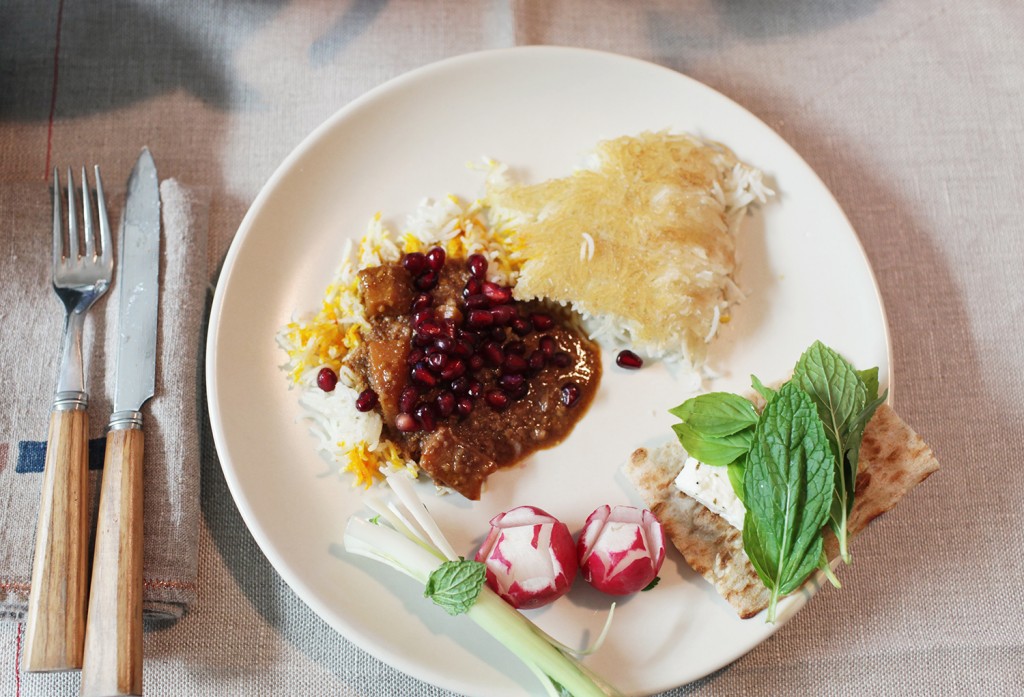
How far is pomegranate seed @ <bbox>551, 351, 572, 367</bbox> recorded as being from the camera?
3539 mm

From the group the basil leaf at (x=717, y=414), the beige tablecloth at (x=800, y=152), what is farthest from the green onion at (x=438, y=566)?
the basil leaf at (x=717, y=414)

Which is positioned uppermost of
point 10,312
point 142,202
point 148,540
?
point 142,202

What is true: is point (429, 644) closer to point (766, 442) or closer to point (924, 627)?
point (766, 442)

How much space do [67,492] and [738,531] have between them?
8.89 ft

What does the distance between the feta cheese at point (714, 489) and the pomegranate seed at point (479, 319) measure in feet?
3.46

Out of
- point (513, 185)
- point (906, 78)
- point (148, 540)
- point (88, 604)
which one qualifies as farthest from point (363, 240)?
point (906, 78)

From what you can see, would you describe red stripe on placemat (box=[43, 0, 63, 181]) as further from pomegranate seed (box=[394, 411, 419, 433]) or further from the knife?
pomegranate seed (box=[394, 411, 419, 433])

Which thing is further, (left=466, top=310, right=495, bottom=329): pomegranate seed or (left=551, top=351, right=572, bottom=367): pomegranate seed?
(left=551, top=351, right=572, bottom=367): pomegranate seed

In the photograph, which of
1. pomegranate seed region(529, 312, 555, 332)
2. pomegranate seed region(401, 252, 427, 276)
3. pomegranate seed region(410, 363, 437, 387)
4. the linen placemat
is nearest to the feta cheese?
pomegranate seed region(529, 312, 555, 332)

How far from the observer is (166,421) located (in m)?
3.39

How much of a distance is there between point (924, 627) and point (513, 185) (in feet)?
9.02

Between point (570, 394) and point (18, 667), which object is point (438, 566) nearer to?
point (570, 394)

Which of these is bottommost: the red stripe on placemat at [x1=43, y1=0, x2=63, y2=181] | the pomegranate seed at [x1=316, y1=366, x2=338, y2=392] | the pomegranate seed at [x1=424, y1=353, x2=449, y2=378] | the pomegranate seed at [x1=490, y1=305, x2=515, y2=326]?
the pomegranate seed at [x1=424, y1=353, x2=449, y2=378]

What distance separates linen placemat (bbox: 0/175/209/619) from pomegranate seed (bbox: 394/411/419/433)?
0.92m
